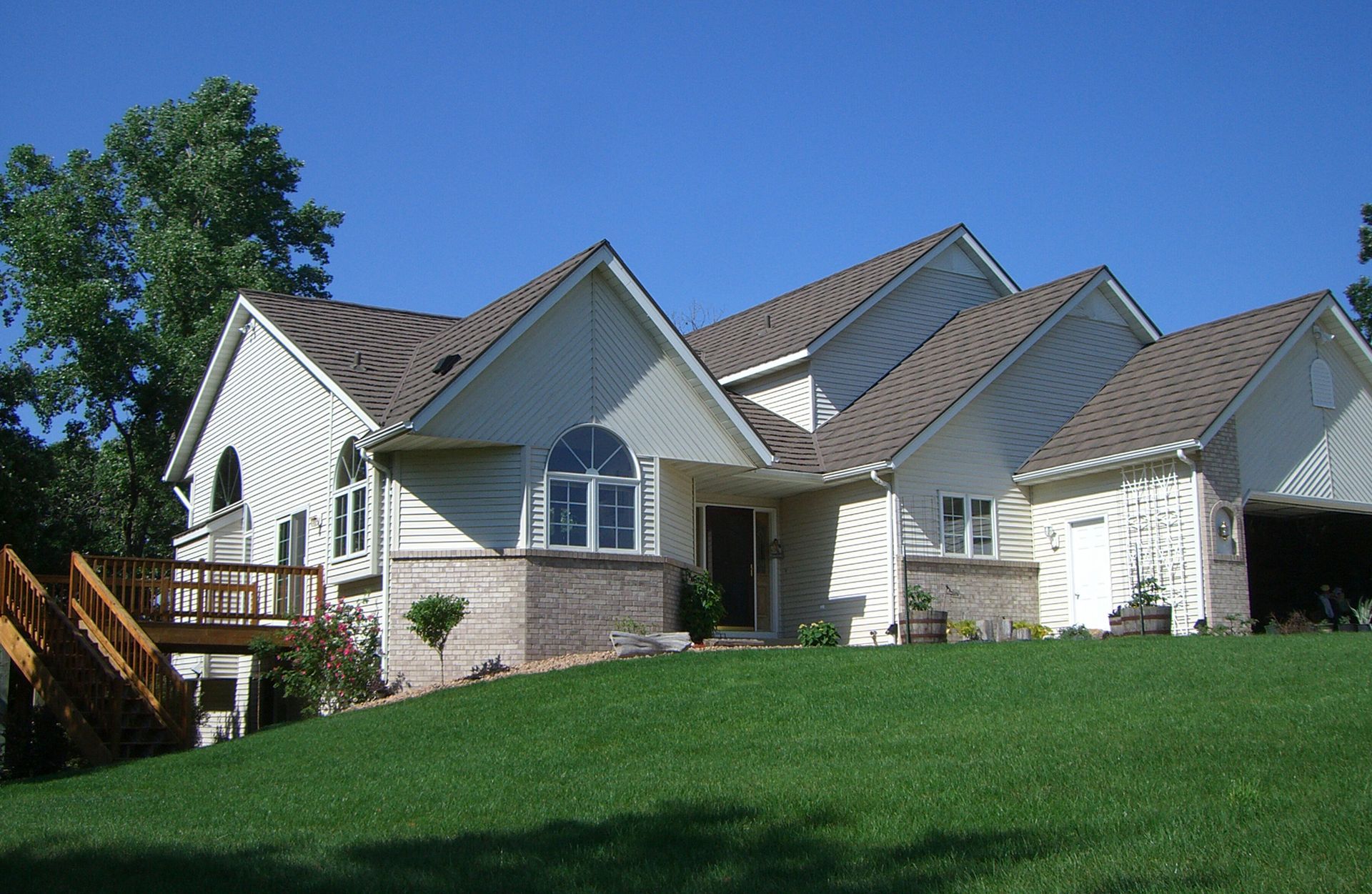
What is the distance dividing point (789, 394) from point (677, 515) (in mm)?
5375

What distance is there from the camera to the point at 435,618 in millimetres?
17906

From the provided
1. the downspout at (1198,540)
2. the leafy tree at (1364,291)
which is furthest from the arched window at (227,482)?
the leafy tree at (1364,291)

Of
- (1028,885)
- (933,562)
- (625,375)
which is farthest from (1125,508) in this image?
(1028,885)

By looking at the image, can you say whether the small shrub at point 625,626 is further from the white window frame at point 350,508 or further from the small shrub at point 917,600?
the small shrub at point 917,600

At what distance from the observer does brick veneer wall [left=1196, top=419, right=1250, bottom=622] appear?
→ 20.6 meters

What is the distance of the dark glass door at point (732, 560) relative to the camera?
77.0 ft

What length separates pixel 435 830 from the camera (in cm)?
937

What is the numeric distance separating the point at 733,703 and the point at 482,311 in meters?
10.1

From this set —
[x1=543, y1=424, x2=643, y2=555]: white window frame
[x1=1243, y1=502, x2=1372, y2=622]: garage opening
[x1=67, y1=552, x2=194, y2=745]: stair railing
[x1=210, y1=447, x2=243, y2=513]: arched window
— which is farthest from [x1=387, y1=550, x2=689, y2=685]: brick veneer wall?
[x1=1243, y1=502, x2=1372, y2=622]: garage opening

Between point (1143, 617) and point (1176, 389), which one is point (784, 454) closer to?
point (1143, 617)

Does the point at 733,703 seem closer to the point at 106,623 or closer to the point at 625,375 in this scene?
the point at 625,375

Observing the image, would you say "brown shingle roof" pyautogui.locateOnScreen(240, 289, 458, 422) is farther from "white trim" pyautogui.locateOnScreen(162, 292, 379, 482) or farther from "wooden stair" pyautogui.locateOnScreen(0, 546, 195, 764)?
"wooden stair" pyautogui.locateOnScreen(0, 546, 195, 764)

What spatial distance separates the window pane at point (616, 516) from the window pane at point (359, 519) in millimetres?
3557

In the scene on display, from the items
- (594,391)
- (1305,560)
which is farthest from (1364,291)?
(594,391)
